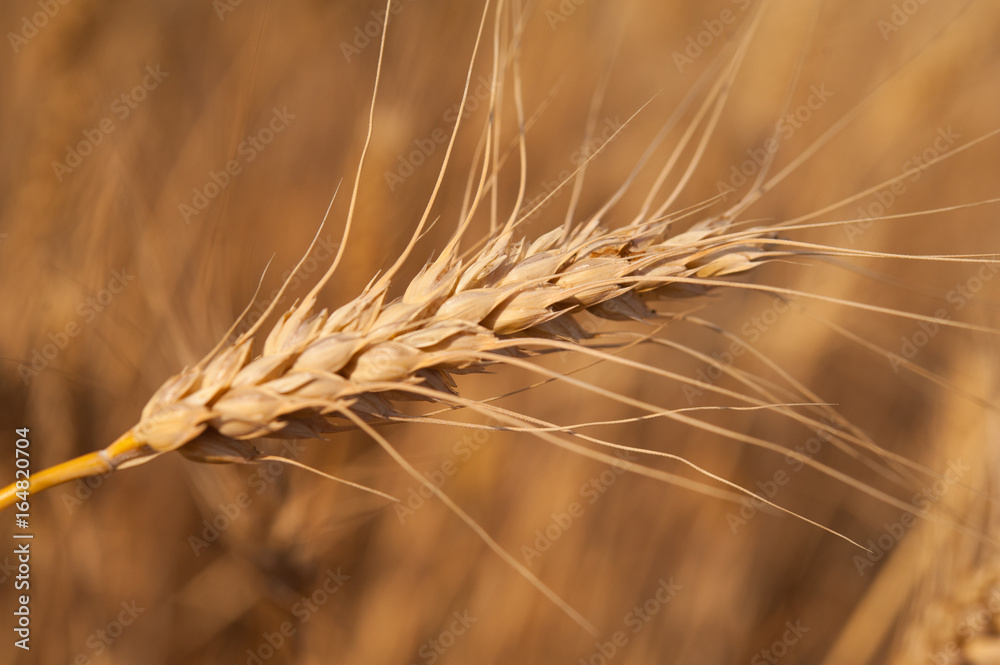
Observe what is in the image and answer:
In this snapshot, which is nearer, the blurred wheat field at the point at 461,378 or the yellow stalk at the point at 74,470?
the yellow stalk at the point at 74,470

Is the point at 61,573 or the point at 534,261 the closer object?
the point at 534,261

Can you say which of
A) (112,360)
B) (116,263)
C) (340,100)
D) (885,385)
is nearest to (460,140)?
(340,100)

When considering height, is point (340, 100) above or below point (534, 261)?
above

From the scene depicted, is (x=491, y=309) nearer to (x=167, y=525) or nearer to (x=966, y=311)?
(x=167, y=525)

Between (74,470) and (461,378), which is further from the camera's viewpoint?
(461,378)

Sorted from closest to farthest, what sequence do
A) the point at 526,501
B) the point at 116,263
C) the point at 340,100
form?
the point at 116,263, the point at 526,501, the point at 340,100

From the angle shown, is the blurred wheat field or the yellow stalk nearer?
the yellow stalk

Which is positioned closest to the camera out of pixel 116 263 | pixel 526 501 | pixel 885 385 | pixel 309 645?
pixel 309 645

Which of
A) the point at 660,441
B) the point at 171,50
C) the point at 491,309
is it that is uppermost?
the point at 171,50
